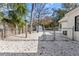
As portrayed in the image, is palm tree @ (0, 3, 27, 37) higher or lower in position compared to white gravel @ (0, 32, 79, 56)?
higher

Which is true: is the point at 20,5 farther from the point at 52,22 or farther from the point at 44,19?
the point at 52,22

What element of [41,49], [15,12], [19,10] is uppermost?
[19,10]

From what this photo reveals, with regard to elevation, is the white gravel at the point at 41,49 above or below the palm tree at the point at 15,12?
below

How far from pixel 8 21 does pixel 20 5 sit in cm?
212

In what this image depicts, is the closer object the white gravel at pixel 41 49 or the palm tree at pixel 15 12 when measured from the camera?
the white gravel at pixel 41 49

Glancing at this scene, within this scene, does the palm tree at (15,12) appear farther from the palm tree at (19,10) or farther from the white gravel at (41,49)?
the white gravel at (41,49)

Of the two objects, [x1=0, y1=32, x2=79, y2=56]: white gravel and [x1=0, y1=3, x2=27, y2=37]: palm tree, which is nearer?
[x1=0, y1=32, x2=79, y2=56]: white gravel

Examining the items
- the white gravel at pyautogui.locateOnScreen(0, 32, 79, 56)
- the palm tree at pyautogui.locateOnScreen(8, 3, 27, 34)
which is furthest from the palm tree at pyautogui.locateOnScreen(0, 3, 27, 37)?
the white gravel at pyautogui.locateOnScreen(0, 32, 79, 56)

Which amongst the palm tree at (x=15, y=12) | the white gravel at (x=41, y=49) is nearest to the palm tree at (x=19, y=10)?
the palm tree at (x=15, y=12)

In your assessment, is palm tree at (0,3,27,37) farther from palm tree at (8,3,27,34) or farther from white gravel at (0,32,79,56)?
white gravel at (0,32,79,56)

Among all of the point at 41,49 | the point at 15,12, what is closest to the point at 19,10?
the point at 15,12

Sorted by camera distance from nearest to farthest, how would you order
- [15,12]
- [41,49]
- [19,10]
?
[41,49] → [19,10] → [15,12]

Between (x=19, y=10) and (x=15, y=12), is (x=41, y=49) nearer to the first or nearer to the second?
(x=19, y=10)

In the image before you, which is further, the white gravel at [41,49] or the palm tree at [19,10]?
the palm tree at [19,10]
